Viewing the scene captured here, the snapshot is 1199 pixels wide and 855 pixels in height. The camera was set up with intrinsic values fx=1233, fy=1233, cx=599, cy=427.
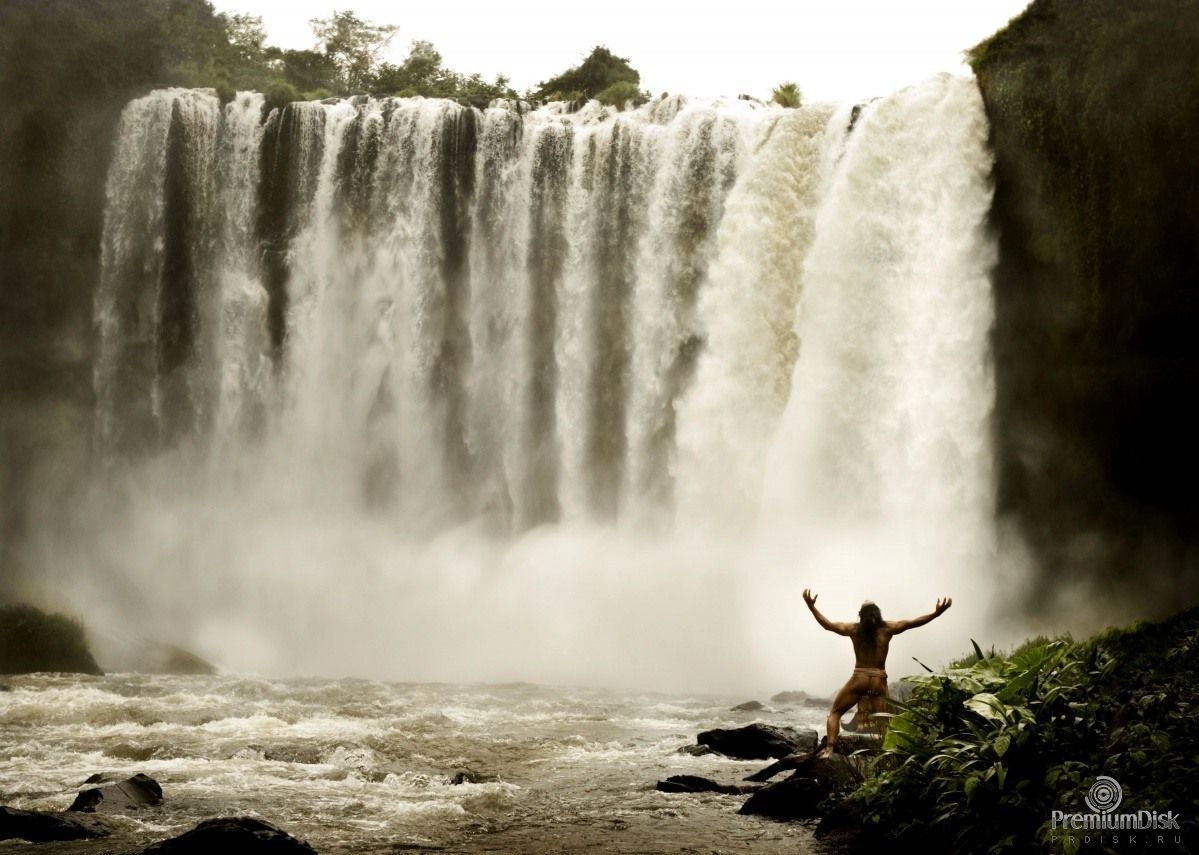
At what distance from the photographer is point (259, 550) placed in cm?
3080

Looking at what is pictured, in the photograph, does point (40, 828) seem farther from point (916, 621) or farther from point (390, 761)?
point (916, 621)

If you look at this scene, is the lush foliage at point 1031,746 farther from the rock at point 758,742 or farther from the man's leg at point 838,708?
the rock at point 758,742

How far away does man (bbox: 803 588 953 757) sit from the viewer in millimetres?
10703

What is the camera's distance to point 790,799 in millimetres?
10453

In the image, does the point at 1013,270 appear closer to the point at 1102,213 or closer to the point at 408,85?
the point at 1102,213

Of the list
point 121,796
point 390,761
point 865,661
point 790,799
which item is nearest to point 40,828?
point 121,796

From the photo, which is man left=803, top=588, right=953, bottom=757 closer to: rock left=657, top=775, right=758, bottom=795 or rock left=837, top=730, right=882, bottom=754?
rock left=837, top=730, right=882, bottom=754

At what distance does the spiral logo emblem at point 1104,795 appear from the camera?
6.97 m

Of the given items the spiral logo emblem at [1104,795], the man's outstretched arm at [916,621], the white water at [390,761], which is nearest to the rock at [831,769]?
the white water at [390,761]

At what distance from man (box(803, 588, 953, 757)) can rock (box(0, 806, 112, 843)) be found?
6.13 metres

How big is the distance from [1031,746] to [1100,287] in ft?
58.5

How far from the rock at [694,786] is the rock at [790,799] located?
1202 mm

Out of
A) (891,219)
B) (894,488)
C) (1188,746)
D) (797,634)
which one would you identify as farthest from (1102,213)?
(1188,746)

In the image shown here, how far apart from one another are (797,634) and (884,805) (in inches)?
645
